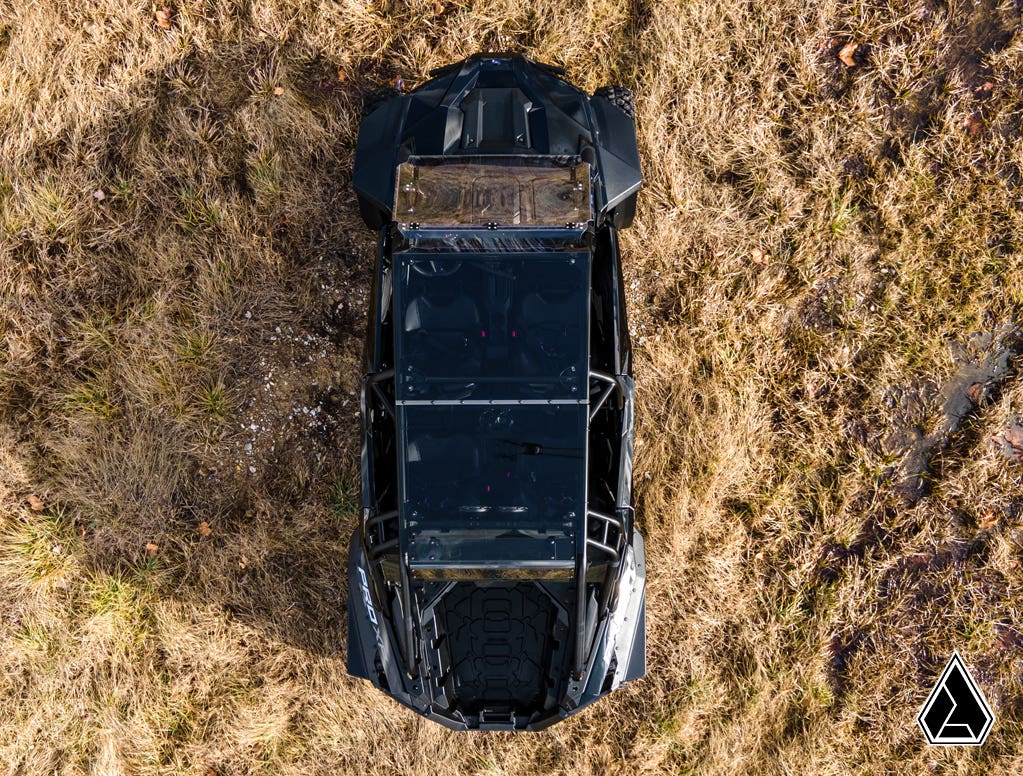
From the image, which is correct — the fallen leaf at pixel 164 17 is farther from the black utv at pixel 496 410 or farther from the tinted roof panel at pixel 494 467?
the tinted roof panel at pixel 494 467

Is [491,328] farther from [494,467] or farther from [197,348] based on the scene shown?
[197,348]

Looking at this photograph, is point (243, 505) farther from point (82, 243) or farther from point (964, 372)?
point (964, 372)

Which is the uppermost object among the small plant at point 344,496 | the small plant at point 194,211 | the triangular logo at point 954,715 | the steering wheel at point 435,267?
the small plant at point 194,211

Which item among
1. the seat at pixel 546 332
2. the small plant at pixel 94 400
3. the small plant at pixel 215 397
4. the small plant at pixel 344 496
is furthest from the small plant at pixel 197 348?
the seat at pixel 546 332

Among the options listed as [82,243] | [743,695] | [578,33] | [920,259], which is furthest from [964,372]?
[82,243]

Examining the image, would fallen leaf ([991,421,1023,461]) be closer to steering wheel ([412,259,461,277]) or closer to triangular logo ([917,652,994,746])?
triangular logo ([917,652,994,746])
